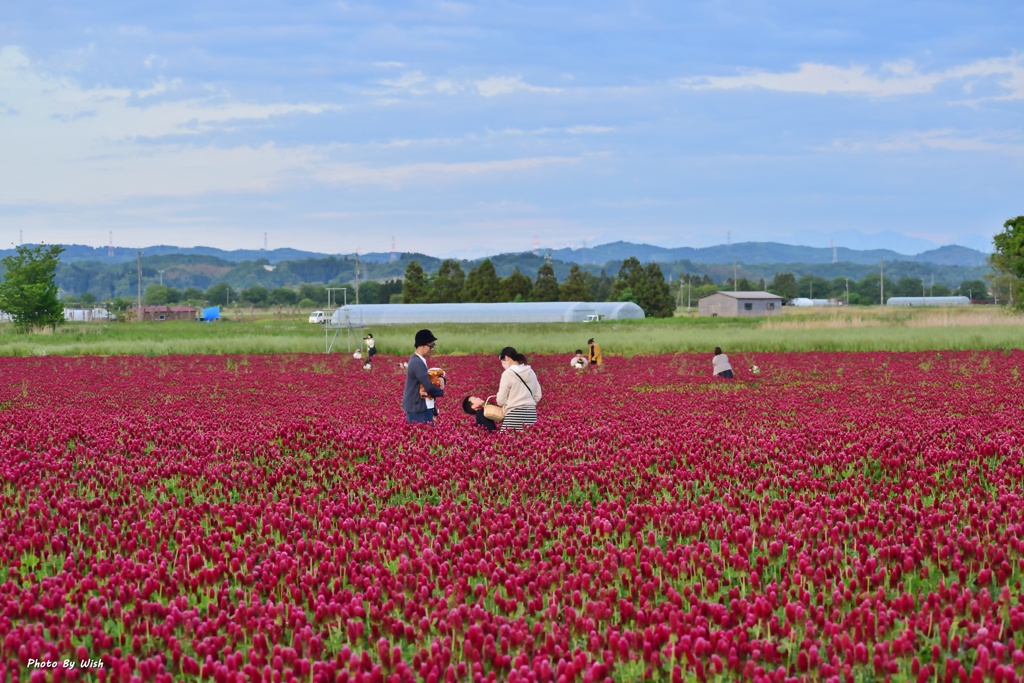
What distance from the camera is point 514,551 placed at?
843 cm

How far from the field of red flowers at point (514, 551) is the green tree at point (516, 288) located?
10349 cm

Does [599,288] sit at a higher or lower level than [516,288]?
higher

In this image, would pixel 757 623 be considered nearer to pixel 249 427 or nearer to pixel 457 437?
pixel 457 437

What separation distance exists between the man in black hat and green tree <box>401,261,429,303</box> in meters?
110

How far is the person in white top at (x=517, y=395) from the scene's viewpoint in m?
14.8

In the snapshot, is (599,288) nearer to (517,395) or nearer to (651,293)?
(651,293)

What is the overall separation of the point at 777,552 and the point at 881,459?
4751 mm

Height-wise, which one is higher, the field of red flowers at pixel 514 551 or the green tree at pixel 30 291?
the green tree at pixel 30 291

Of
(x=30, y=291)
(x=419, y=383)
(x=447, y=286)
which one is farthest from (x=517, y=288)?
(x=419, y=383)

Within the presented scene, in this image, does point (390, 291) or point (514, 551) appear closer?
point (514, 551)

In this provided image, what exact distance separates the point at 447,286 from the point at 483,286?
6.91m

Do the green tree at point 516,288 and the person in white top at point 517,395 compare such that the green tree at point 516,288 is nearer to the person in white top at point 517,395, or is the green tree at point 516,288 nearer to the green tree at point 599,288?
the green tree at point 599,288

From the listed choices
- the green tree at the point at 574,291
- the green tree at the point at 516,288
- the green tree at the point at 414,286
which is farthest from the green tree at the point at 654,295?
the green tree at the point at 414,286

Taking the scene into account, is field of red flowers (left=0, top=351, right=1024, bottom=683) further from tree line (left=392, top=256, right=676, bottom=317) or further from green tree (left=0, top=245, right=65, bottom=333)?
tree line (left=392, top=256, right=676, bottom=317)
